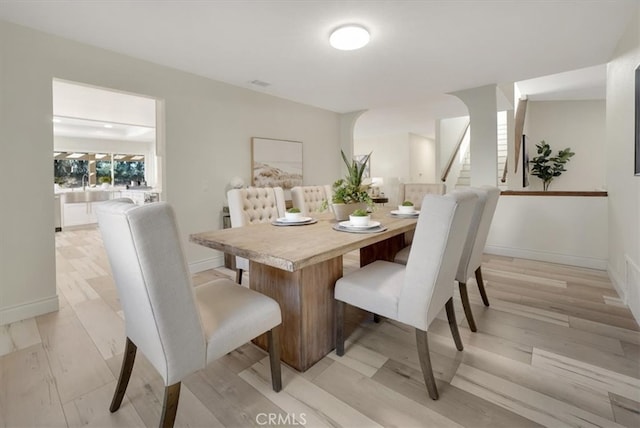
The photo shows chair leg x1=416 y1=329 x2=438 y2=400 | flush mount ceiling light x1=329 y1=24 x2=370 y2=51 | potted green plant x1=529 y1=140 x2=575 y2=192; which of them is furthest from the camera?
potted green plant x1=529 y1=140 x2=575 y2=192

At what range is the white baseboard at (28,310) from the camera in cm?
228

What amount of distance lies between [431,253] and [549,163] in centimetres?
688

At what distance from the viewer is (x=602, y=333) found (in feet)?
6.62

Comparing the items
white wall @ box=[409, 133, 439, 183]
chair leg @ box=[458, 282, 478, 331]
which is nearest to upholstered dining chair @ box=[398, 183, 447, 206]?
chair leg @ box=[458, 282, 478, 331]

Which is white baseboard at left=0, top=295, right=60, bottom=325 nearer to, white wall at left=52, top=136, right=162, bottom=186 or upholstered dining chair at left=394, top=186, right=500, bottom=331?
upholstered dining chair at left=394, top=186, right=500, bottom=331

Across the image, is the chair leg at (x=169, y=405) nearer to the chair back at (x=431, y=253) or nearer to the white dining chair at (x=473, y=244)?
the chair back at (x=431, y=253)

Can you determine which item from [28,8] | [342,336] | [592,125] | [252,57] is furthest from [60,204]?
[592,125]

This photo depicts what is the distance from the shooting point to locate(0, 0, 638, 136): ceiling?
2125mm

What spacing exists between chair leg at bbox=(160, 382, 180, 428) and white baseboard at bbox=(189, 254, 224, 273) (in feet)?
8.20

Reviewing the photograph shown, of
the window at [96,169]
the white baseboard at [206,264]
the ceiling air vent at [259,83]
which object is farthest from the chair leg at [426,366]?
the window at [96,169]

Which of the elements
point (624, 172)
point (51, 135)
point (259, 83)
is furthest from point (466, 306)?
point (51, 135)

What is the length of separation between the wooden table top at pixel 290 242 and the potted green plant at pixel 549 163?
19.4ft

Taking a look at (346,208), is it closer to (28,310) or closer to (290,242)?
(290,242)

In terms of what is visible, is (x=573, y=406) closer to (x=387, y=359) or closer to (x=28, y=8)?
(x=387, y=359)
